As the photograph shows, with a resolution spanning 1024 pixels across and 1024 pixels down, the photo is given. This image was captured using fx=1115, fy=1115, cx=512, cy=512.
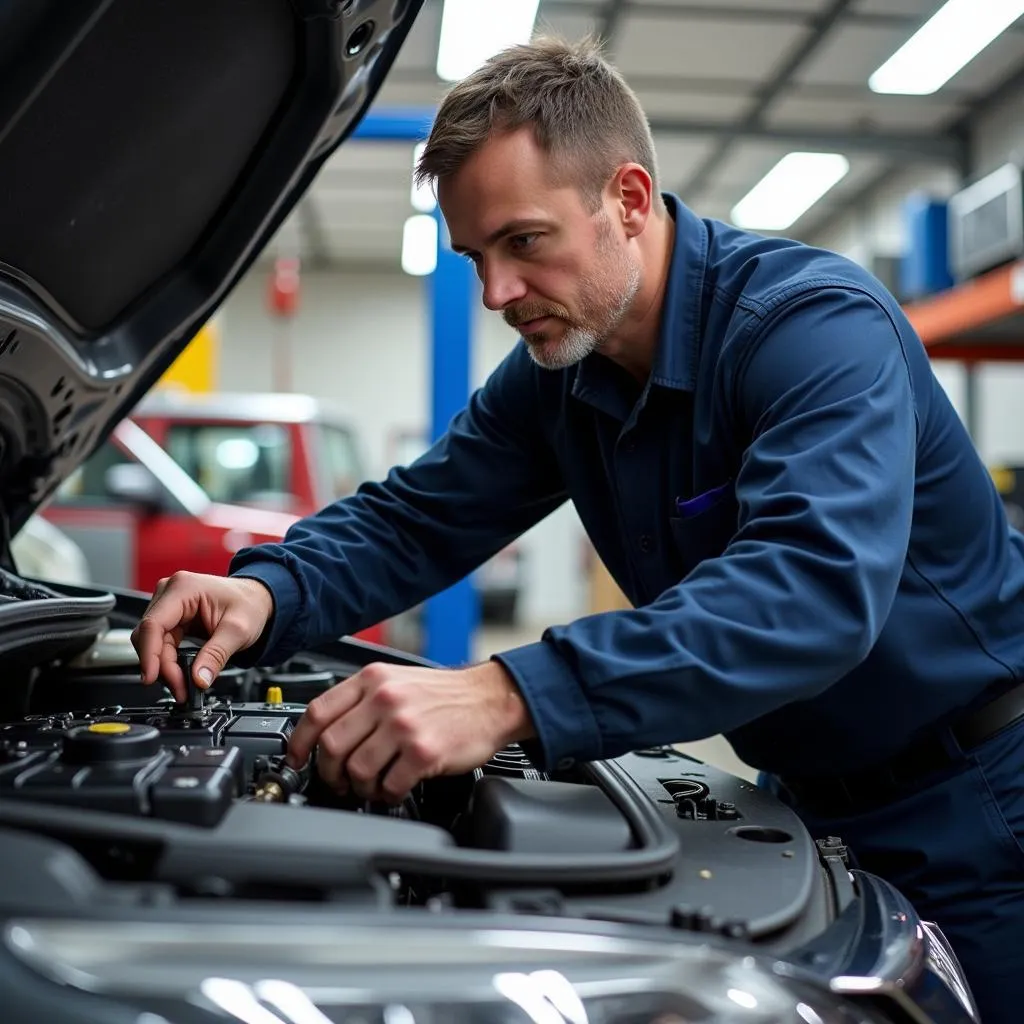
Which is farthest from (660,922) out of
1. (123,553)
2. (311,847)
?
(123,553)

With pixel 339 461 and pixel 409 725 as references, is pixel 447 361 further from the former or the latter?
pixel 409 725

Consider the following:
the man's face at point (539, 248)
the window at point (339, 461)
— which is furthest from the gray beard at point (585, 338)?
the window at point (339, 461)

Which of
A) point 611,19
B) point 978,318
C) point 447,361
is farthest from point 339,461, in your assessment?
point 978,318

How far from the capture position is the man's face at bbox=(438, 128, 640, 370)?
1.16 metres

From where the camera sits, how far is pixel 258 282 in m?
10.8

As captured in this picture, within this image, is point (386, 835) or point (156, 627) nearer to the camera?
point (386, 835)

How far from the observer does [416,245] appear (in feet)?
32.7

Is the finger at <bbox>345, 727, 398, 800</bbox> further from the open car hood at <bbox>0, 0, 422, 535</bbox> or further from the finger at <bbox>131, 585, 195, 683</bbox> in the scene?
the open car hood at <bbox>0, 0, 422, 535</bbox>

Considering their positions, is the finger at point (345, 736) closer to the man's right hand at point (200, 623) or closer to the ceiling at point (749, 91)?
the man's right hand at point (200, 623)

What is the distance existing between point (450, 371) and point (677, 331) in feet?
7.51

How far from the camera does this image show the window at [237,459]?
4895 mm

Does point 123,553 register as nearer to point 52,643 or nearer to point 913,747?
point 52,643

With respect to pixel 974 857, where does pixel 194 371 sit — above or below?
above

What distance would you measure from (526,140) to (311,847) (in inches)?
30.1
